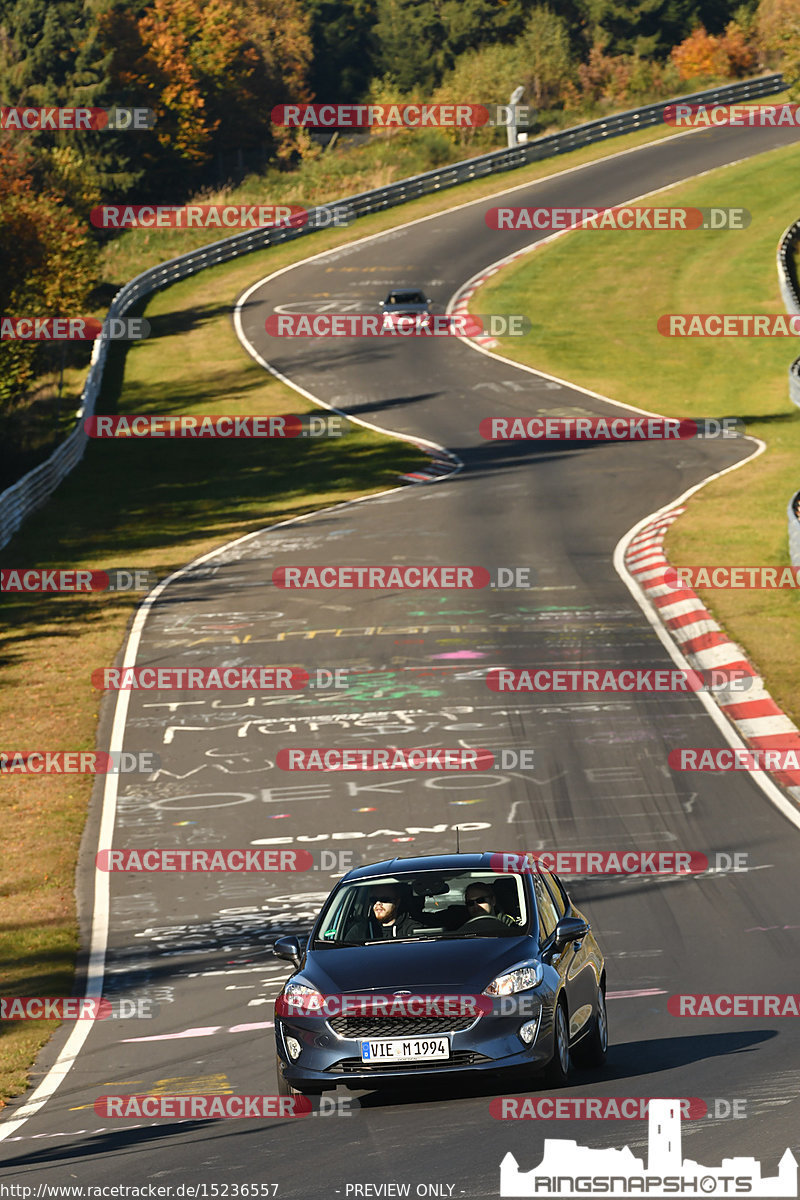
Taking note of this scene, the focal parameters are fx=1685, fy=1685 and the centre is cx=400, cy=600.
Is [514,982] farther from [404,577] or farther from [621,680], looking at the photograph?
[404,577]

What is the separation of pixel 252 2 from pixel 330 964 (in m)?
110

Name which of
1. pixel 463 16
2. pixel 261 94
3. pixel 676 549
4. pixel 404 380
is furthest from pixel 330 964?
pixel 463 16

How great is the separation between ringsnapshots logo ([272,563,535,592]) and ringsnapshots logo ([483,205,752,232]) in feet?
127

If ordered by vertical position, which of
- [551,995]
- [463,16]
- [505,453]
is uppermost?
[463,16]

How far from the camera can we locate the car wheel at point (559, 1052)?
32.8 feet

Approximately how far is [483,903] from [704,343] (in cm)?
4648

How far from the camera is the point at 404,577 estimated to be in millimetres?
32156

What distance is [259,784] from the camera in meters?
21.8

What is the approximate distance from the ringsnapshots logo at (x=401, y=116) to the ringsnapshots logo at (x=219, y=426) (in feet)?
124

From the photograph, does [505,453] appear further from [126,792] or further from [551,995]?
[551,995]

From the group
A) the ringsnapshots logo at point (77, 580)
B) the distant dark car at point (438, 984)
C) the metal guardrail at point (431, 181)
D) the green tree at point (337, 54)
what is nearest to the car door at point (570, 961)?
the distant dark car at point (438, 984)

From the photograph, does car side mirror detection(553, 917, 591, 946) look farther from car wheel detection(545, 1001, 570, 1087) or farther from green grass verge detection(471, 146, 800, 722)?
green grass verge detection(471, 146, 800, 722)

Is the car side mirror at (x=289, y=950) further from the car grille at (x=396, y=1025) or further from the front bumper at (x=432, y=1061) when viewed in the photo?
the car grille at (x=396, y=1025)

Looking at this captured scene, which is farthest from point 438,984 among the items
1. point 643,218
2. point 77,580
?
point 643,218
